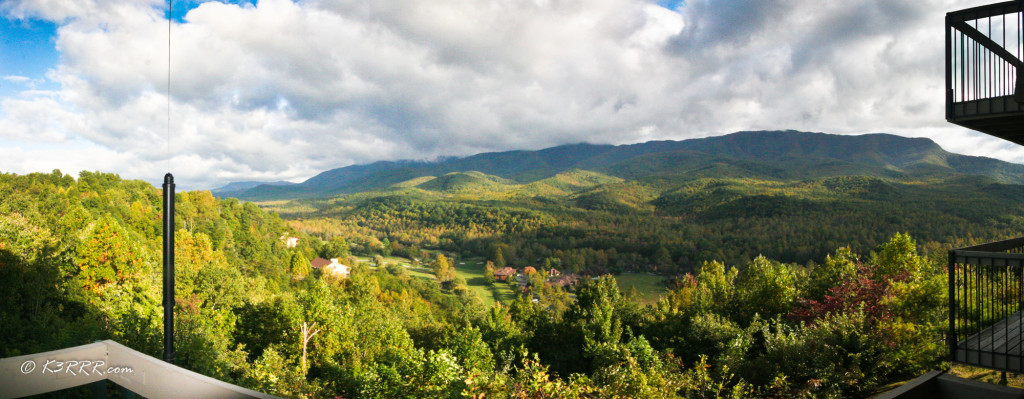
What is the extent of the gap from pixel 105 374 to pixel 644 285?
3344 inches

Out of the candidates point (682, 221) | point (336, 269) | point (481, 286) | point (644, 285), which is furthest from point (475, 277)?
point (682, 221)

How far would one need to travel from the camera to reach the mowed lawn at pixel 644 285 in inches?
2891

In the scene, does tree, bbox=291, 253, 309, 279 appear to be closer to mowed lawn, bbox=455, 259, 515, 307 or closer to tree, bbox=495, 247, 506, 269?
mowed lawn, bbox=455, 259, 515, 307

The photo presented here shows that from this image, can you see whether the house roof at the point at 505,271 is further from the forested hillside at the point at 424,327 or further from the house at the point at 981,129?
the house at the point at 981,129

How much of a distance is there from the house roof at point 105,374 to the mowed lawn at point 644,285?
72.3 meters

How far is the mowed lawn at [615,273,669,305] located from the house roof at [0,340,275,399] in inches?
2846

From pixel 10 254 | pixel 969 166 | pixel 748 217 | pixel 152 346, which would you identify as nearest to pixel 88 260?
pixel 10 254

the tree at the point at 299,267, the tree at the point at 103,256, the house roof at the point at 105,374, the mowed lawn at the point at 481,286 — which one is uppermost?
the house roof at the point at 105,374

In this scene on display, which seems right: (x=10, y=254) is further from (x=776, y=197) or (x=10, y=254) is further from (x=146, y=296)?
(x=776, y=197)

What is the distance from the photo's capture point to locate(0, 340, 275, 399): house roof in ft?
6.56

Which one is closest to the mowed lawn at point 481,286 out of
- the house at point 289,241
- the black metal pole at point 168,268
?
the house at point 289,241

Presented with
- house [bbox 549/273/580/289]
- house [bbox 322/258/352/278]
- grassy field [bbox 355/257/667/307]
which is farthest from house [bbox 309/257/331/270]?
house [bbox 549/273/580/289]

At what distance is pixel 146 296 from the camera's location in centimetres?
1822

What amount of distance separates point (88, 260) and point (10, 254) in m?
3.61
